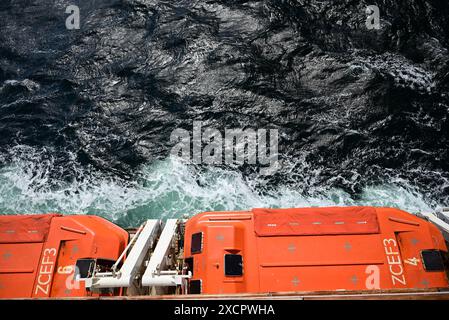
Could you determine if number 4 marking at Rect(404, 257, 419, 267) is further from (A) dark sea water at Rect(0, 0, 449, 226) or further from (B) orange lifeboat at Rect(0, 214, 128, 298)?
(B) orange lifeboat at Rect(0, 214, 128, 298)

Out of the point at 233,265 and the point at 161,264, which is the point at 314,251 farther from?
the point at 161,264

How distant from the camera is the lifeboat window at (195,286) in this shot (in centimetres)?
1067

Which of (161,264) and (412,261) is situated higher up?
(161,264)

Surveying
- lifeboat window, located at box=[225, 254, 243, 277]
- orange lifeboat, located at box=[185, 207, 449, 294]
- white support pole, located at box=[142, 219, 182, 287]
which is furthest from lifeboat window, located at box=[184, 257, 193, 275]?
lifeboat window, located at box=[225, 254, 243, 277]

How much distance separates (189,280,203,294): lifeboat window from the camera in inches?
420

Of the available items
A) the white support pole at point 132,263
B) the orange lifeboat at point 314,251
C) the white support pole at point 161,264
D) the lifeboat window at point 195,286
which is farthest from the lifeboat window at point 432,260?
the white support pole at point 132,263

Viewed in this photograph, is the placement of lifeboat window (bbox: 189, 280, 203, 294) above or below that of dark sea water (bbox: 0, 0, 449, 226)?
below

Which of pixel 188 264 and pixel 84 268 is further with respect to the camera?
pixel 188 264

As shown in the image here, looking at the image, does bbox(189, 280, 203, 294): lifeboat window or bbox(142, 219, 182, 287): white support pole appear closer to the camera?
bbox(142, 219, 182, 287): white support pole

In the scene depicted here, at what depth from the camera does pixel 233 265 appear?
1087 centimetres

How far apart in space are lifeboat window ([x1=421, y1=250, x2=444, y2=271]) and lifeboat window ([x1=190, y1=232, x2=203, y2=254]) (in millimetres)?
7411

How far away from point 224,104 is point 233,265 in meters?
11.2

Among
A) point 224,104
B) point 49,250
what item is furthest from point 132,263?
point 224,104
